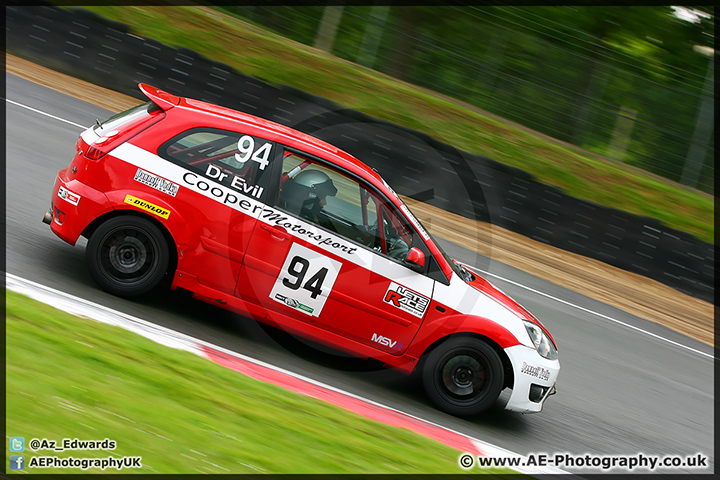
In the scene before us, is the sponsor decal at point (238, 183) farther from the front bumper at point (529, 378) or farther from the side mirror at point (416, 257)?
the front bumper at point (529, 378)

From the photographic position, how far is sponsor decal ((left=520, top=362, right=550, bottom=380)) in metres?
5.54

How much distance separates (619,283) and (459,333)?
6.72 m

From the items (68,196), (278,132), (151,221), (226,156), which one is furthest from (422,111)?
(68,196)

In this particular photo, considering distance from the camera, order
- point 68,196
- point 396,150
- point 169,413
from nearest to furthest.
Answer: point 169,413 < point 68,196 < point 396,150

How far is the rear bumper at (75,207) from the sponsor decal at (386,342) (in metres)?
2.49

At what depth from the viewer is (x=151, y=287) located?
219 inches

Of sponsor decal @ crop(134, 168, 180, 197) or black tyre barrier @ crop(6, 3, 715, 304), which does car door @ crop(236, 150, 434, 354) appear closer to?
sponsor decal @ crop(134, 168, 180, 197)

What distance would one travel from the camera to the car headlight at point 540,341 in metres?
5.66

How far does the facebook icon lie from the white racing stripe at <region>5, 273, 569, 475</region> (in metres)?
1.97

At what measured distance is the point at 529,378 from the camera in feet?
18.2

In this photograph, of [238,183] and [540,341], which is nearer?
[238,183]

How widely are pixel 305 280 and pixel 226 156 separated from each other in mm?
1264

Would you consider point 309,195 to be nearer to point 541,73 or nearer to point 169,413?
point 169,413

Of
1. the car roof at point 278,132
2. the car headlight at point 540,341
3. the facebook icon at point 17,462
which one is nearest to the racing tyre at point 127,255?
the car roof at point 278,132
